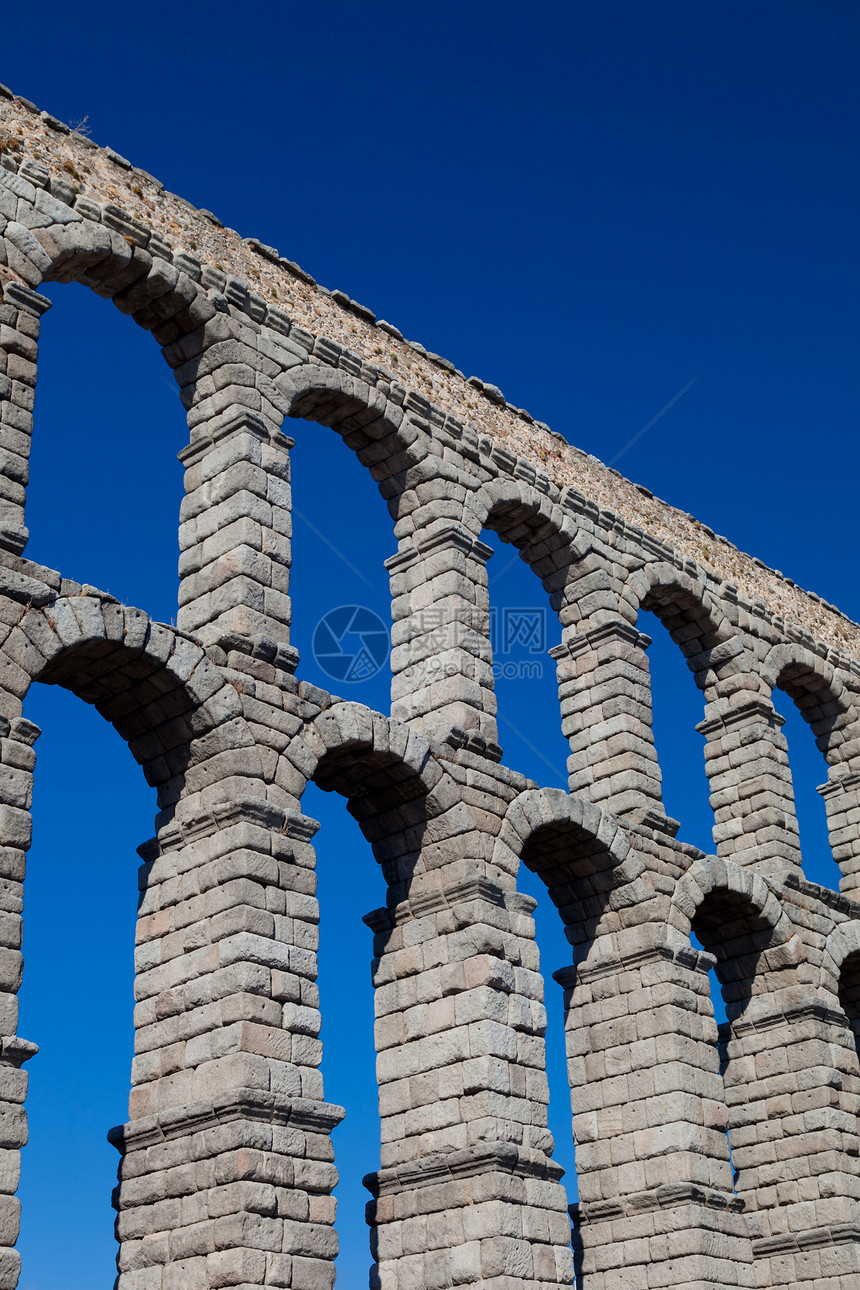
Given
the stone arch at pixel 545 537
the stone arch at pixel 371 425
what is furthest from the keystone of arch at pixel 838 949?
the stone arch at pixel 371 425

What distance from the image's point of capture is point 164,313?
16.9m

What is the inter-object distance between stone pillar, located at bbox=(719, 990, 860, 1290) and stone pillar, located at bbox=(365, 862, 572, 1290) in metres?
5.12

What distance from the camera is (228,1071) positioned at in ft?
42.0

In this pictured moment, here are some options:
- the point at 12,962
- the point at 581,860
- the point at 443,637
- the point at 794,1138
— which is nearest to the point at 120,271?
the point at 443,637

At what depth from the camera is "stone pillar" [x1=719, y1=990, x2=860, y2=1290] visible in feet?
59.8

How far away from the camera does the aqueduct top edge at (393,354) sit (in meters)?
16.1

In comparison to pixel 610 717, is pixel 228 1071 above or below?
below

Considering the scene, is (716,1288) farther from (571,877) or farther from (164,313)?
(164,313)

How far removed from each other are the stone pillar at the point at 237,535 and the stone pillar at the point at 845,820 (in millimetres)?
12059

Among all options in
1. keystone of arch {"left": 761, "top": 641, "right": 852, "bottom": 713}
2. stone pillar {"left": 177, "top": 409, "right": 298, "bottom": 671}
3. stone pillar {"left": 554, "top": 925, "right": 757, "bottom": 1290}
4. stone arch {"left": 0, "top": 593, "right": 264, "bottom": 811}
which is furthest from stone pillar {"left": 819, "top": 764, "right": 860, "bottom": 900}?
stone arch {"left": 0, "top": 593, "right": 264, "bottom": 811}

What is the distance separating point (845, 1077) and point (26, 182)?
1528 cm

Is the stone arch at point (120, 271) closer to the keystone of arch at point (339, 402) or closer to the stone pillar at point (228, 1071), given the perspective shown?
the keystone of arch at point (339, 402)

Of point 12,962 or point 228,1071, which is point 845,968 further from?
point 12,962

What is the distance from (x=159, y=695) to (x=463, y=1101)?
518 centimetres
